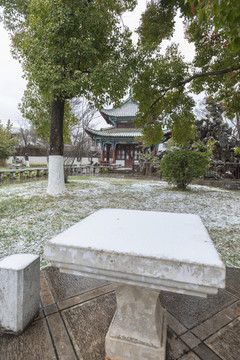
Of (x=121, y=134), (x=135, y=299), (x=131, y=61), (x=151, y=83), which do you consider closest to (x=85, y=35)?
(x=131, y=61)

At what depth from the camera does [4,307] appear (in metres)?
1.40

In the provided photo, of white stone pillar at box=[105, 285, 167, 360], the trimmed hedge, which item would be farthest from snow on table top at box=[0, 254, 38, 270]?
the trimmed hedge

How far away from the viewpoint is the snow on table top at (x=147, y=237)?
0.94 metres

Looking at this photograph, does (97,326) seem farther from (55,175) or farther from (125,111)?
(125,111)

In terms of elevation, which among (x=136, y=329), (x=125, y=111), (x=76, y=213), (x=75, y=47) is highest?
(x=125, y=111)

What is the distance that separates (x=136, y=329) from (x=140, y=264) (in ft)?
1.96

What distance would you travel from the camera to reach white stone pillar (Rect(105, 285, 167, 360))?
116 centimetres

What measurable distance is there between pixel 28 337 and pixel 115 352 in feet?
2.16

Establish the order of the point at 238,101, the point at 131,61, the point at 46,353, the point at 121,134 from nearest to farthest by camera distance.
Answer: the point at 46,353 → the point at 131,61 → the point at 238,101 → the point at 121,134

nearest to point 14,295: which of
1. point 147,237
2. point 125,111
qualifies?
point 147,237

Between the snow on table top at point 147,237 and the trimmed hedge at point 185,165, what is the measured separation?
5.79 meters

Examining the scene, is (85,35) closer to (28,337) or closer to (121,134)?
(28,337)

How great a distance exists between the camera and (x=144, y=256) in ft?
2.96

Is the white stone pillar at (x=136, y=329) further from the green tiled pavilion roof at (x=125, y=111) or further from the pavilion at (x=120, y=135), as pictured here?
the green tiled pavilion roof at (x=125, y=111)
